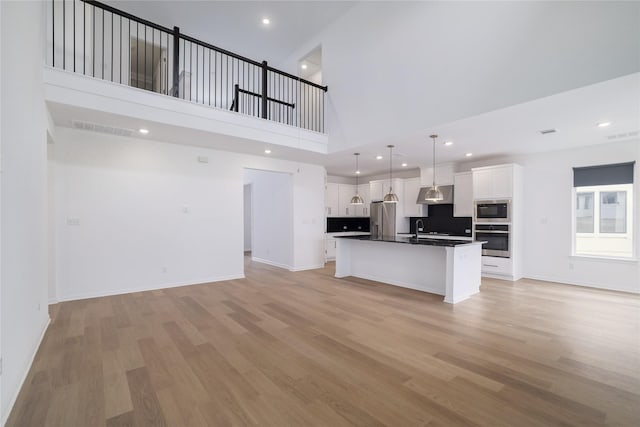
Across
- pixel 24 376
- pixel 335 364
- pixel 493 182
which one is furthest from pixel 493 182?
pixel 24 376

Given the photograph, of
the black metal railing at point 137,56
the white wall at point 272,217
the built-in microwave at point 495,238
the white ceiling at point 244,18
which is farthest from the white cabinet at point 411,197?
the white ceiling at point 244,18

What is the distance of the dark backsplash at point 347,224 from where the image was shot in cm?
907

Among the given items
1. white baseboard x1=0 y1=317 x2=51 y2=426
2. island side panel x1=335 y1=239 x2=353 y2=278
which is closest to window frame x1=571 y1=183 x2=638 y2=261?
island side panel x1=335 y1=239 x2=353 y2=278

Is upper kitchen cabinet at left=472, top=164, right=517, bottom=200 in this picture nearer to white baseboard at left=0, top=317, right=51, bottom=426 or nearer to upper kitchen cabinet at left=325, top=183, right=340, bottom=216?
upper kitchen cabinet at left=325, top=183, right=340, bottom=216

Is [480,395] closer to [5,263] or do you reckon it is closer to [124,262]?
[5,263]

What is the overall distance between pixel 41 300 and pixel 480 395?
435 cm

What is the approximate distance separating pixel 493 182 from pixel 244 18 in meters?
6.39

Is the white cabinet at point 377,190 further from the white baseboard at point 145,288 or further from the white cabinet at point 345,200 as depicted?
the white baseboard at point 145,288

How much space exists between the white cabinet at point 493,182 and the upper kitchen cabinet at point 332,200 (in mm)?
3956

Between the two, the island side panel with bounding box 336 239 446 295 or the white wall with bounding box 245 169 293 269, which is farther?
the white wall with bounding box 245 169 293 269

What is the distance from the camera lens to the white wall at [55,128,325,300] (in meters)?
4.38

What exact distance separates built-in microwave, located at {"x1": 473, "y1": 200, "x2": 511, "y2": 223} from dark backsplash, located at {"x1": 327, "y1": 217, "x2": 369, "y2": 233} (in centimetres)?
376

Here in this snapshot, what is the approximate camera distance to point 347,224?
9453mm

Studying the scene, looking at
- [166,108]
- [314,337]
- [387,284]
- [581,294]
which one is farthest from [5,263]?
[581,294]
